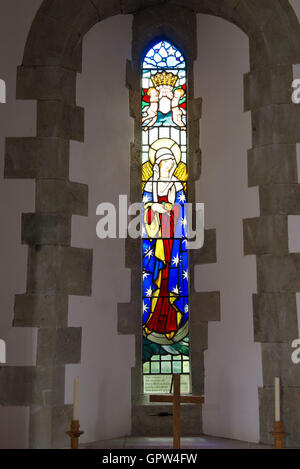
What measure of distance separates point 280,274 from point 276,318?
0.32m

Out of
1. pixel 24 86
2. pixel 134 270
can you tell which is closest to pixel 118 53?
pixel 24 86

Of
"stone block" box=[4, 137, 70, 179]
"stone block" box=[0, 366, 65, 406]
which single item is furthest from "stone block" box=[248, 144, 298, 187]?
"stone block" box=[0, 366, 65, 406]

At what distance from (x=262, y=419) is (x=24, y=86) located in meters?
3.07

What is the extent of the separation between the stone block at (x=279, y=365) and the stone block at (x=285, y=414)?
2.2 inches

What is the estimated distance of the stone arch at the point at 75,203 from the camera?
4.61 m

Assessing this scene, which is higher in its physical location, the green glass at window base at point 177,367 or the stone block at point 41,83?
the stone block at point 41,83

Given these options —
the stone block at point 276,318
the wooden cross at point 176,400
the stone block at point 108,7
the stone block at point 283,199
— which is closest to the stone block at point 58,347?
the wooden cross at point 176,400

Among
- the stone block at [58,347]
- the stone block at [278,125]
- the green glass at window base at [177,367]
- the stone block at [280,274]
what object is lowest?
the green glass at window base at [177,367]

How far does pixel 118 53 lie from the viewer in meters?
5.50

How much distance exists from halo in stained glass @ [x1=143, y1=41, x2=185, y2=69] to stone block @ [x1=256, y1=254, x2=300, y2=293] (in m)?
1.99

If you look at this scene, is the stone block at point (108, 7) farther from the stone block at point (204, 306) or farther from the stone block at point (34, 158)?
the stone block at point (204, 306)

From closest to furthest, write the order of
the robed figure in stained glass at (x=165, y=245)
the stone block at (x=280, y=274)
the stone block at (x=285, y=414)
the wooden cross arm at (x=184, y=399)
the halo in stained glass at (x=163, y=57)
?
the wooden cross arm at (x=184, y=399) < the stone block at (x=285, y=414) < the stone block at (x=280, y=274) < the robed figure in stained glass at (x=165, y=245) < the halo in stained glass at (x=163, y=57)

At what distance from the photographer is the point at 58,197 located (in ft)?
15.9
